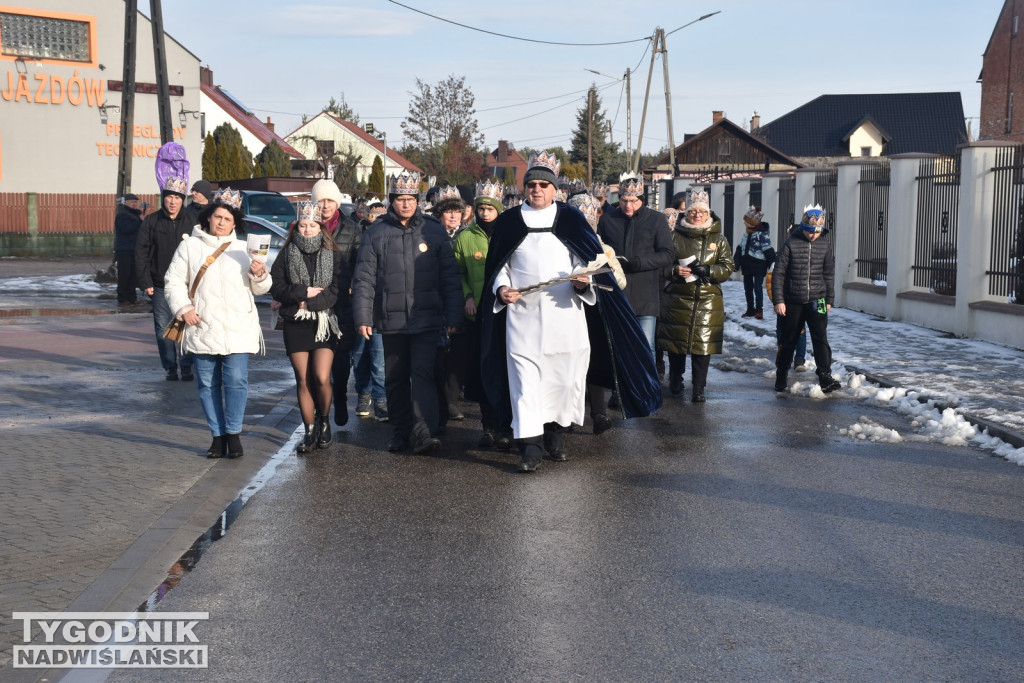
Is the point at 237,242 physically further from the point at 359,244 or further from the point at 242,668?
the point at 242,668

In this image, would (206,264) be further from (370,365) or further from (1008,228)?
(1008,228)

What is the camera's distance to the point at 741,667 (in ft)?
14.5

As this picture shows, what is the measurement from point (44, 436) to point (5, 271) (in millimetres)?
25936

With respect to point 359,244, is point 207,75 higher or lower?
higher

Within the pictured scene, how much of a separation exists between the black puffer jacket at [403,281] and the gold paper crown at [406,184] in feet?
0.59

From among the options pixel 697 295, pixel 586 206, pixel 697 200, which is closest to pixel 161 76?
pixel 697 200

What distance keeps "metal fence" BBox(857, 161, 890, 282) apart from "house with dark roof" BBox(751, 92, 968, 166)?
65.3 m

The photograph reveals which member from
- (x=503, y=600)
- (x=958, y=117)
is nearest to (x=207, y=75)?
(x=958, y=117)

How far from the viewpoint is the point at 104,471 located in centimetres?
774

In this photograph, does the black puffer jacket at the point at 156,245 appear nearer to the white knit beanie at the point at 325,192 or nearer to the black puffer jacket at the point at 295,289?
the white knit beanie at the point at 325,192

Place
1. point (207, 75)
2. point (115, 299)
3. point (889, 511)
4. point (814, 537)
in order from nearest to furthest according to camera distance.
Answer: point (814, 537)
point (889, 511)
point (115, 299)
point (207, 75)

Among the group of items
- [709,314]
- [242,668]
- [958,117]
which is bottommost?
[242,668]

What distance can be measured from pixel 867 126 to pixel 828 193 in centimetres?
6560

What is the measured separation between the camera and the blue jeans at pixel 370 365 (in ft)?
33.9
